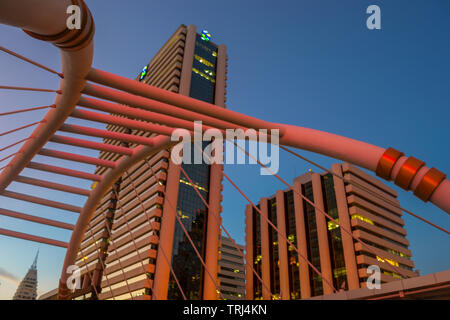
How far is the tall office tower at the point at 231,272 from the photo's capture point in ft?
435

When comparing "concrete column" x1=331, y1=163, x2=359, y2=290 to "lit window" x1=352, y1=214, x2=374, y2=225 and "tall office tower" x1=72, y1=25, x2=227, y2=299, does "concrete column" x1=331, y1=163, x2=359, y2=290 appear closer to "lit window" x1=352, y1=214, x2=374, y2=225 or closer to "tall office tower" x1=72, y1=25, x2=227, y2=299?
"lit window" x1=352, y1=214, x2=374, y2=225

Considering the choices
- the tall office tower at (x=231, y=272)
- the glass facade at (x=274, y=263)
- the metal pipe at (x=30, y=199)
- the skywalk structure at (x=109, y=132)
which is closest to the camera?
the skywalk structure at (x=109, y=132)

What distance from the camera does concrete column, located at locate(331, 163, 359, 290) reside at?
6644cm

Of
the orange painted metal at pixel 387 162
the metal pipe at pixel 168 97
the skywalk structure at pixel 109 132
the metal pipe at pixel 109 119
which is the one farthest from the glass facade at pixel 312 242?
the orange painted metal at pixel 387 162

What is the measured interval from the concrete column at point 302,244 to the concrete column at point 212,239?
1977cm

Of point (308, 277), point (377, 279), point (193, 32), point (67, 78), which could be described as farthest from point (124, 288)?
point (67, 78)

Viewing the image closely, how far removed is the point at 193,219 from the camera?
7762 cm

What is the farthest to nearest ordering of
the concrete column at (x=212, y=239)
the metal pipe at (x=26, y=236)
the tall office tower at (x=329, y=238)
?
the concrete column at (x=212, y=239) < the tall office tower at (x=329, y=238) < the metal pipe at (x=26, y=236)

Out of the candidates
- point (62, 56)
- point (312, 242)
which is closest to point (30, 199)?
point (62, 56)

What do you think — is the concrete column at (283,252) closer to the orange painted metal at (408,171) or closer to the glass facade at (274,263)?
the glass facade at (274,263)

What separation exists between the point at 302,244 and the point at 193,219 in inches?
1071

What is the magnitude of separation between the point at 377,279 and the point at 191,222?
142ft
